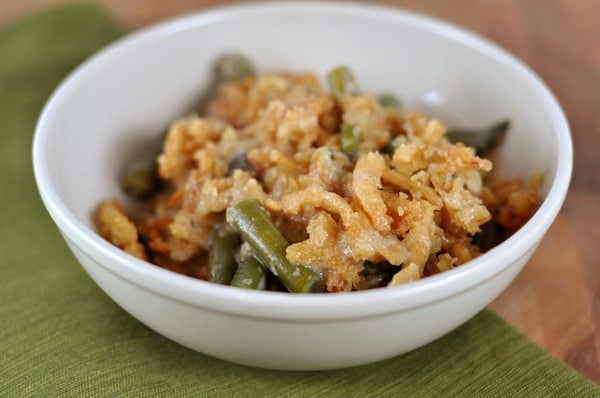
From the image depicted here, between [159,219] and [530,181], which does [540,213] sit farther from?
[159,219]

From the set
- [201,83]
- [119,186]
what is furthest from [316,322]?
[201,83]

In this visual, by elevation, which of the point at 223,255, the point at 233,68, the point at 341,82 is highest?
the point at 341,82

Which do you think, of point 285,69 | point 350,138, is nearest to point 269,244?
point 350,138

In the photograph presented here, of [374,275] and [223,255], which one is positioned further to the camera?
[223,255]

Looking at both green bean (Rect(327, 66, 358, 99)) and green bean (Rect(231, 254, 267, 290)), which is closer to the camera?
green bean (Rect(231, 254, 267, 290))

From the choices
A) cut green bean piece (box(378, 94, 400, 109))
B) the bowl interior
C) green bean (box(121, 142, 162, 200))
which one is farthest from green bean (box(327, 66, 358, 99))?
green bean (box(121, 142, 162, 200))

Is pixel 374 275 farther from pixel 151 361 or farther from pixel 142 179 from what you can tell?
pixel 142 179

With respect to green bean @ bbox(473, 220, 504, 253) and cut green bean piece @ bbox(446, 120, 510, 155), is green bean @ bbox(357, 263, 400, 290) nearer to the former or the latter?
green bean @ bbox(473, 220, 504, 253)
